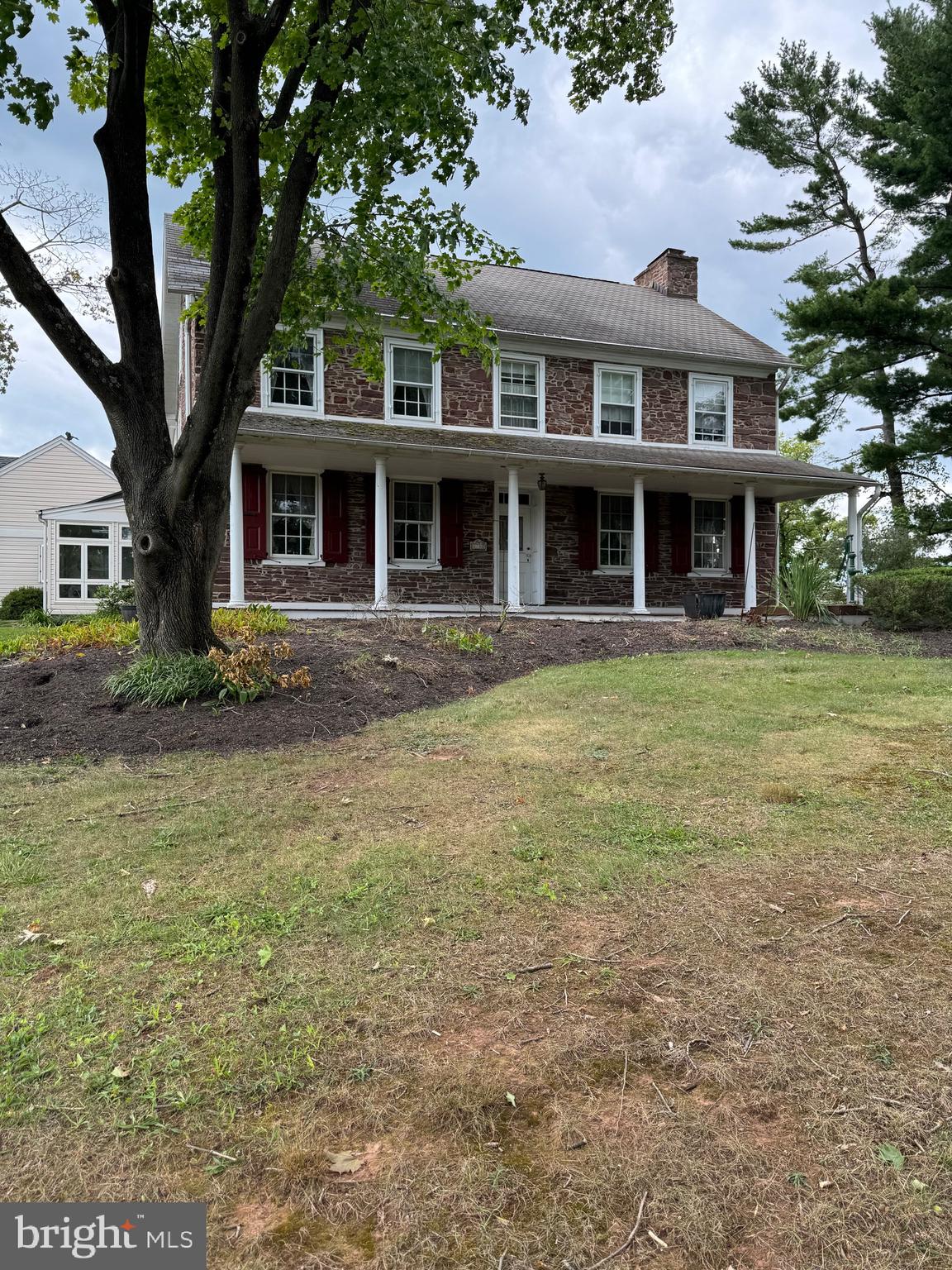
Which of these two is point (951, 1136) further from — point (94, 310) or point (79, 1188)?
point (94, 310)

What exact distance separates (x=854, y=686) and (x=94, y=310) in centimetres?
2078

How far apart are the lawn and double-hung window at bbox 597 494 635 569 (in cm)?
1208

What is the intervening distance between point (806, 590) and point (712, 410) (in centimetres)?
553

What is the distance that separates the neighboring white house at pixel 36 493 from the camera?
2503 centimetres

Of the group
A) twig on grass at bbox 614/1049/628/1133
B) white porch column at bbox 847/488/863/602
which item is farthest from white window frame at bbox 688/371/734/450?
twig on grass at bbox 614/1049/628/1133

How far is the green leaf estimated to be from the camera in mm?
1698

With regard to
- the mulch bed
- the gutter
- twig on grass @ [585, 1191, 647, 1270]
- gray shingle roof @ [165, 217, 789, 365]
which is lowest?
twig on grass @ [585, 1191, 647, 1270]

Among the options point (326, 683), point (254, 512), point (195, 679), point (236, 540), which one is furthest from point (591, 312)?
point (195, 679)

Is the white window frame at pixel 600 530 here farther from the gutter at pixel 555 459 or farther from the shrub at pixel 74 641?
the shrub at pixel 74 641

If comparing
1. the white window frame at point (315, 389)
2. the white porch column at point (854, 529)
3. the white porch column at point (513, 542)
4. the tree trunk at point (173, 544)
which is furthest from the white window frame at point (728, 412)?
the tree trunk at point (173, 544)

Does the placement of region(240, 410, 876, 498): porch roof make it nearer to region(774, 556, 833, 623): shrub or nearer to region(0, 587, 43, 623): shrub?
region(774, 556, 833, 623): shrub

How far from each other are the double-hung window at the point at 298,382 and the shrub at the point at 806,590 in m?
9.04

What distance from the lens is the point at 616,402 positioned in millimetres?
16359

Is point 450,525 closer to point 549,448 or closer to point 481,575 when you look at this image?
point 481,575
